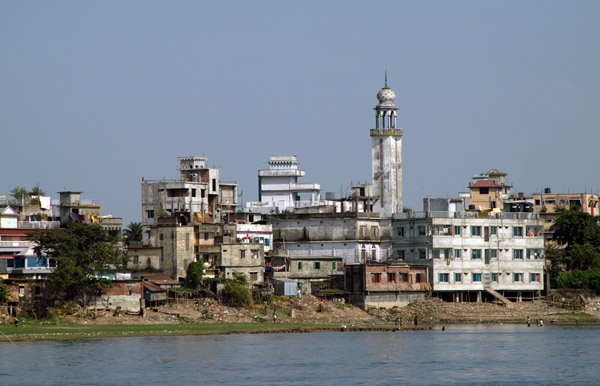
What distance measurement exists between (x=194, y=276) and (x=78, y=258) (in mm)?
12321

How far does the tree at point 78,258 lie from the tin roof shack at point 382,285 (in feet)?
77.2

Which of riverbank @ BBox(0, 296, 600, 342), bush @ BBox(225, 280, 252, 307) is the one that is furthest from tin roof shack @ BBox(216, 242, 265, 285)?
bush @ BBox(225, 280, 252, 307)

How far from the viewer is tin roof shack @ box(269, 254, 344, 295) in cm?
10162

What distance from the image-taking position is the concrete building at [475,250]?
105m

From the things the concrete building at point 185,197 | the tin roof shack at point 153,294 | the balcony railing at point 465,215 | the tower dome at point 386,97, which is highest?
the tower dome at point 386,97

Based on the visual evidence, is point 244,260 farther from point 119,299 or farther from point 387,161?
point 387,161

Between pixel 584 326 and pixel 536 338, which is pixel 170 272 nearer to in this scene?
pixel 536 338

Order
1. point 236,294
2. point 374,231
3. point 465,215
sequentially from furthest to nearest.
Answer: point 374,231, point 465,215, point 236,294

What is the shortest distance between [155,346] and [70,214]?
33.2m

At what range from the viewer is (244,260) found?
98.9 metres

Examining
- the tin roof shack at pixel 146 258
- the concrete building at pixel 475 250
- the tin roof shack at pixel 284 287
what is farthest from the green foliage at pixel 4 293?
the concrete building at pixel 475 250

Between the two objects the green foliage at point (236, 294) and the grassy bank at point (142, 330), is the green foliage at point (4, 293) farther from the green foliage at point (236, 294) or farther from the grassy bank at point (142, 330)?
the green foliage at point (236, 294)

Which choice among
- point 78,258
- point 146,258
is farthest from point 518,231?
point 78,258

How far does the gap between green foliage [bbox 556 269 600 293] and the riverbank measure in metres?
3.60
